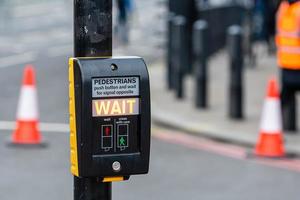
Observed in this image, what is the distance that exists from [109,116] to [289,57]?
288 inches

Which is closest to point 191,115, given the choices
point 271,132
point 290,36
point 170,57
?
point 290,36

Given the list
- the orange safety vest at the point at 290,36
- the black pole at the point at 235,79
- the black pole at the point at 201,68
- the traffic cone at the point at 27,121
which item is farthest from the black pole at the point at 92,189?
the black pole at the point at 201,68

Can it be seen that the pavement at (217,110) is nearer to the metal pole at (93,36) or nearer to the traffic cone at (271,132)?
the traffic cone at (271,132)

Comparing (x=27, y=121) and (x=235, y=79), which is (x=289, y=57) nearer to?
(x=235, y=79)

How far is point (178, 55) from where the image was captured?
14250 millimetres

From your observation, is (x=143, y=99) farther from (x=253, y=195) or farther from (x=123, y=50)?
(x=123, y=50)

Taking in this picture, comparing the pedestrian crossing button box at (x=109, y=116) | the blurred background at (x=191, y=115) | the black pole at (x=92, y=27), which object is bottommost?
the blurred background at (x=191, y=115)

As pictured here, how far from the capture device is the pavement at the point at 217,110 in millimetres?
11516

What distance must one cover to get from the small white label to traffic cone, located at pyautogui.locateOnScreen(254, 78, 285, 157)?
6417mm

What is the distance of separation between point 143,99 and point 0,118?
900 centimetres

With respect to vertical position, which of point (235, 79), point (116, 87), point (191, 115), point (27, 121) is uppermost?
point (116, 87)

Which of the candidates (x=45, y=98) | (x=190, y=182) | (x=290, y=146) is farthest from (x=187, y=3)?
(x=190, y=182)

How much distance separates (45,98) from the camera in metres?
14.8

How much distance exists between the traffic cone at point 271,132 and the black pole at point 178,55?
11.5ft
